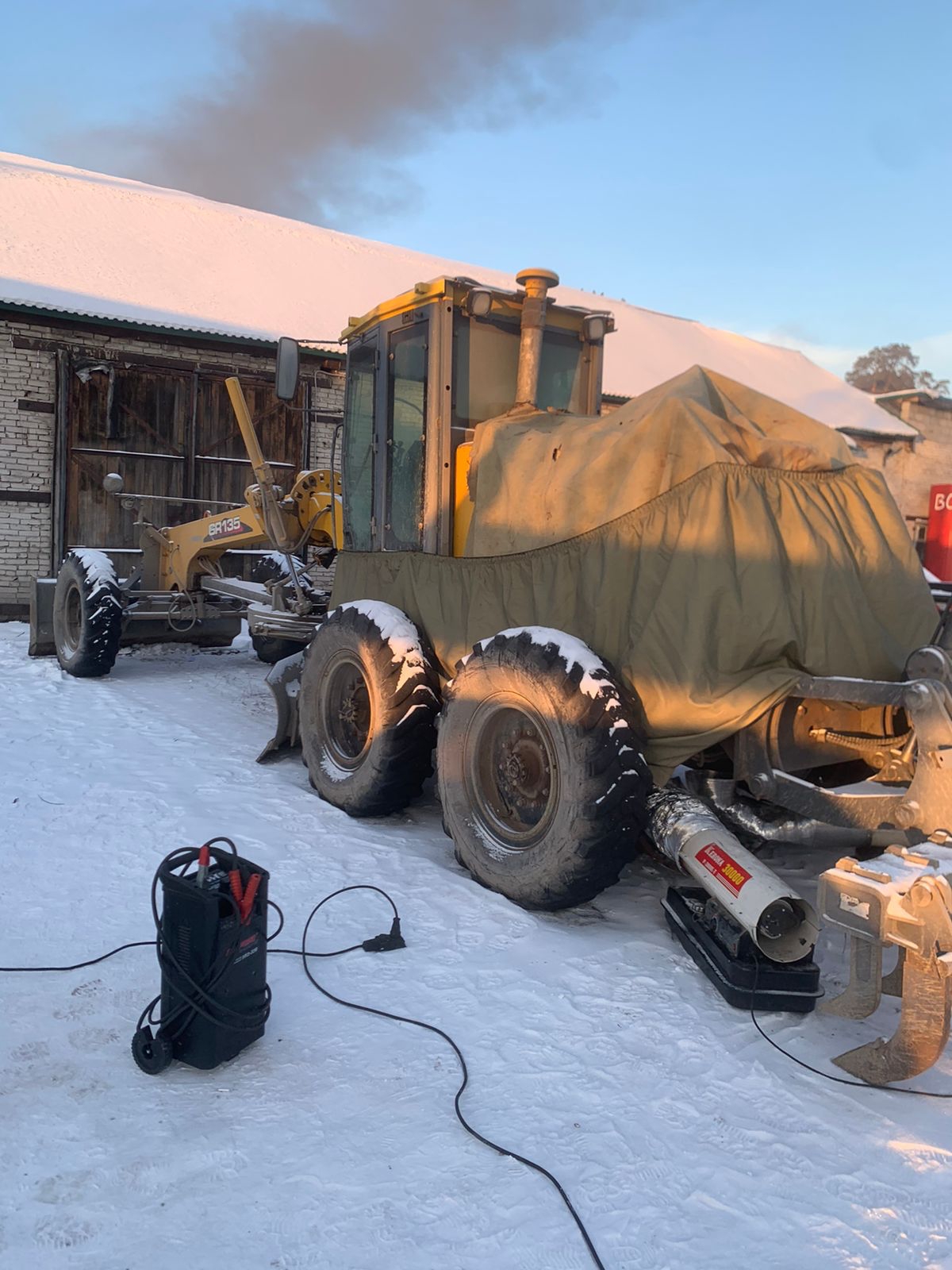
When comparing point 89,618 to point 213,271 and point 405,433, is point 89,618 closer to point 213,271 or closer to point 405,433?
point 405,433

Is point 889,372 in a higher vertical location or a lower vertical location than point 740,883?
higher

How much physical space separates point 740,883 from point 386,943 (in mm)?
1347

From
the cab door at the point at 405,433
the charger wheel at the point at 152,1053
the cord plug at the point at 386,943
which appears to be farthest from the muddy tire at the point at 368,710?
the charger wheel at the point at 152,1053

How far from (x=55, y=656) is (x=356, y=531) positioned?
5.19 m

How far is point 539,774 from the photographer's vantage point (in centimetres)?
429

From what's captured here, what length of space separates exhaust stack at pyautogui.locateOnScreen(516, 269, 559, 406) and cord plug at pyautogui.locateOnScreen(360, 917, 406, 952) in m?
2.89

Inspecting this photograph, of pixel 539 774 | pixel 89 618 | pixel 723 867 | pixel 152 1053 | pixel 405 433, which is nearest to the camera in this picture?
pixel 152 1053

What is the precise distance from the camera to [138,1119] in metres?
Answer: 2.63

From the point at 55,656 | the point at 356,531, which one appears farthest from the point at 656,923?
the point at 55,656

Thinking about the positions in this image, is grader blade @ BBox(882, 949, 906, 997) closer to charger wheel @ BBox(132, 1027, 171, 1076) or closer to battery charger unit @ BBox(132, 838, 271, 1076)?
battery charger unit @ BBox(132, 838, 271, 1076)

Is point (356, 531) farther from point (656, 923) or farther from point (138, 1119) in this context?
point (138, 1119)

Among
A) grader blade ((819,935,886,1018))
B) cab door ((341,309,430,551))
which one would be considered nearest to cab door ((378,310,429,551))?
cab door ((341,309,430,551))

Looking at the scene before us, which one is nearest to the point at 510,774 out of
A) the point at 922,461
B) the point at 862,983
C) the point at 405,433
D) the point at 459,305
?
the point at 862,983

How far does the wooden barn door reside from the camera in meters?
13.5
